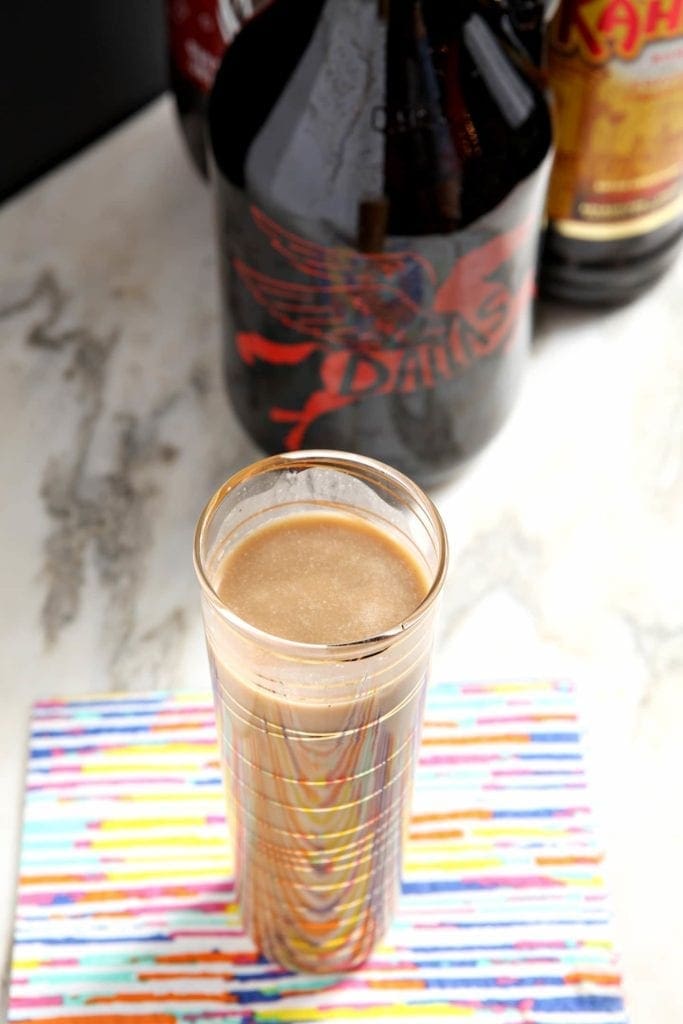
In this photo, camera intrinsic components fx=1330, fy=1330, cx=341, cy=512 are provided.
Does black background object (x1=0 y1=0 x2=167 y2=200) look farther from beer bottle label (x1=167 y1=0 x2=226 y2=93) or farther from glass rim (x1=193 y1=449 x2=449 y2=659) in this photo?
glass rim (x1=193 y1=449 x2=449 y2=659)

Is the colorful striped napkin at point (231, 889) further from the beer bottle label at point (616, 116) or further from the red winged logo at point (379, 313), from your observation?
the beer bottle label at point (616, 116)

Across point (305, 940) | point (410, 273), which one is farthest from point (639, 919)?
point (410, 273)

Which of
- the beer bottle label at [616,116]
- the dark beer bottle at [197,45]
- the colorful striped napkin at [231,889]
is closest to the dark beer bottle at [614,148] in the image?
the beer bottle label at [616,116]

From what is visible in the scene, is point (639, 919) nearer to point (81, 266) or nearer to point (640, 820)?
point (640, 820)

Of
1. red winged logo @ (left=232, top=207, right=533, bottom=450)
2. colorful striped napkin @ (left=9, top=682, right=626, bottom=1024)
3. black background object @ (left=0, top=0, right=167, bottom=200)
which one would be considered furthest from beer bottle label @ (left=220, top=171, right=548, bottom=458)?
black background object @ (left=0, top=0, right=167, bottom=200)

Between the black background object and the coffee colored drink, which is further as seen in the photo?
the black background object
